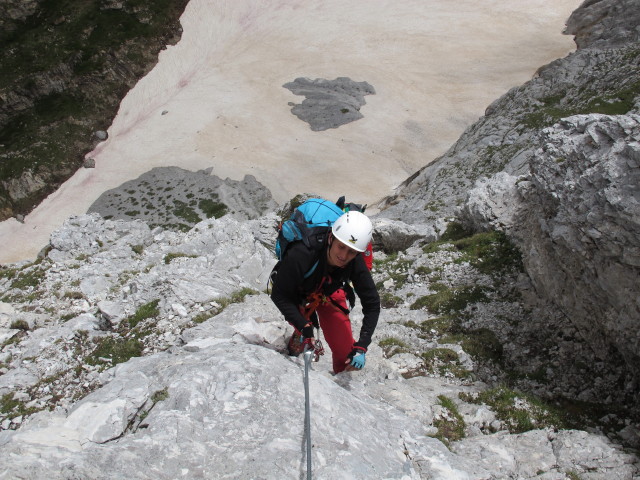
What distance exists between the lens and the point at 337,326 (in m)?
8.82

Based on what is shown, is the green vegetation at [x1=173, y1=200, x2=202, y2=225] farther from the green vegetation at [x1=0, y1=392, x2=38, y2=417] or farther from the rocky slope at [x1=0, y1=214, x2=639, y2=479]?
the green vegetation at [x1=0, y1=392, x2=38, y2=417]

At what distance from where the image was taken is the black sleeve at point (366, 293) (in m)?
7.79

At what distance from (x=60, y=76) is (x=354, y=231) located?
2893 inches

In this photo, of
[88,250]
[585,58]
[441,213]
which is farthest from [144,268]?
[585,58]

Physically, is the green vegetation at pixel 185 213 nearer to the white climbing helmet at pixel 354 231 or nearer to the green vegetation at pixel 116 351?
the green vegetation at pixel 116 351

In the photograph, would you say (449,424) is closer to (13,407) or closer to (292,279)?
(292,279)

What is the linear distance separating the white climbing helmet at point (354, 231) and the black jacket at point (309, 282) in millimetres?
504

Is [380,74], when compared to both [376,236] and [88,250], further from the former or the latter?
[88,250]

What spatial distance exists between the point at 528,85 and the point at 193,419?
37.2m

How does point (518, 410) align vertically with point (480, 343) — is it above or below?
above

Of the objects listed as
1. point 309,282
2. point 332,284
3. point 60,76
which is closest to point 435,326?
point 332,284

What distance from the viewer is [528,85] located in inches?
1409

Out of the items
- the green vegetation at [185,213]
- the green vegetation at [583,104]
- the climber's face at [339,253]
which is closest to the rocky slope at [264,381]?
the climber's face at [339,253]

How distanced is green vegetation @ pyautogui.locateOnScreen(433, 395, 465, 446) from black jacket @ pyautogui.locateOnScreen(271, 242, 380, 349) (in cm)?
195
